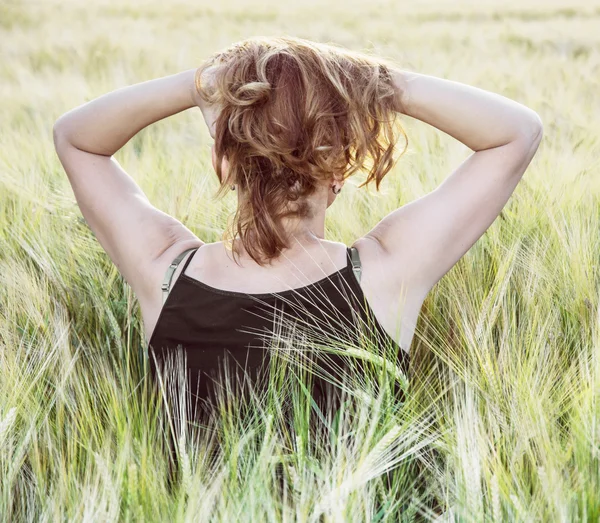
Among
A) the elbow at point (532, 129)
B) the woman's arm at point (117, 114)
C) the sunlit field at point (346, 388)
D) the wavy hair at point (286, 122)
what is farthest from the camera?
the woman's arm at point (117, 114)

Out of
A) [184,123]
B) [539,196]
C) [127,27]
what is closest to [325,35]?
[127,27]

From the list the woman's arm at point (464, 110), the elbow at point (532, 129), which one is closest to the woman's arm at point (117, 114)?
the woman's arm at point (464, 110)

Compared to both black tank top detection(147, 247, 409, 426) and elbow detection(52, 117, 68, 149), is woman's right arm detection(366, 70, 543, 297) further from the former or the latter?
elbow detection(52, 117, 68, 149)

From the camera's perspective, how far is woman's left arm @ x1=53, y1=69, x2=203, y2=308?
4.18ft

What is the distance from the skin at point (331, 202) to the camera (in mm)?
1179

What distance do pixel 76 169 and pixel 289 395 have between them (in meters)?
0.61

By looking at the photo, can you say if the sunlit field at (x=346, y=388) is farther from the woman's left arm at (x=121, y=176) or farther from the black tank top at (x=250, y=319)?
→ the woman's left arm at (x=121, y=176)

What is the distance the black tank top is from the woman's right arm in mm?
88

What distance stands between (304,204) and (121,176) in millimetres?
394

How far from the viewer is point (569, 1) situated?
9.65m

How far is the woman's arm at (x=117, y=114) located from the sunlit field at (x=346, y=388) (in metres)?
0.35

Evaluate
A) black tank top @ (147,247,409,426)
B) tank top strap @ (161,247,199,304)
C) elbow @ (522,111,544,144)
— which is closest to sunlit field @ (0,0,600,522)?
black tank top @ (147,247,409,426)

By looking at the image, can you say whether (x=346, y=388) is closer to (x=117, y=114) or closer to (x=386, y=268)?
(x=386, y=268)

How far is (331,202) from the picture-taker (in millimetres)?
1293
